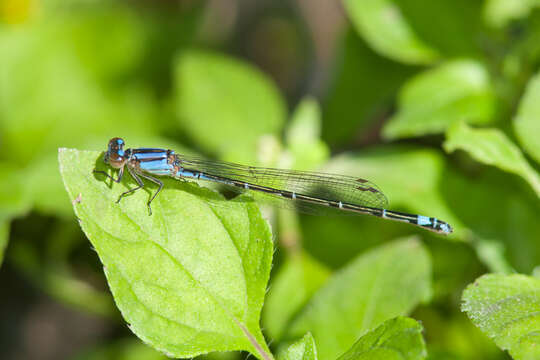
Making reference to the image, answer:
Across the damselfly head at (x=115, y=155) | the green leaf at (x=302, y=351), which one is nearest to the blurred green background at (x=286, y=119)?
the damselfly head at (x=115, y=155)

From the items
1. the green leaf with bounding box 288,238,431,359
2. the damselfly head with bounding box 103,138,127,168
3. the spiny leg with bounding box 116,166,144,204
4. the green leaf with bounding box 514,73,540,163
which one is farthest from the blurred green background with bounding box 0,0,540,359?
the spiny leg with bounding box 116,166,144,204

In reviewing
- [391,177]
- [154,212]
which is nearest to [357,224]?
[391,177]

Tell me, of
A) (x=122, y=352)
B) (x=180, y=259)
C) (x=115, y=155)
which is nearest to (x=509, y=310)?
(x=180, y=259)

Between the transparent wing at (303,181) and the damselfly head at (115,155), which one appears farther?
the transparent wing at (303,181)

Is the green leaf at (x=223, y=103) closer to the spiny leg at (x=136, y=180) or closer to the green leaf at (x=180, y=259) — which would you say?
the spiny leg at (x=136, y=180)

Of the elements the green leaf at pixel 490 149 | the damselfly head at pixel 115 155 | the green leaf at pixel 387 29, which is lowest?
the damselfly head at pixel 115 155

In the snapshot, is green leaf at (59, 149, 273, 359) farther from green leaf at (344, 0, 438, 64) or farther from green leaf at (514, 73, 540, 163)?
green leaf at (344, 0, 438, 64)
